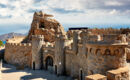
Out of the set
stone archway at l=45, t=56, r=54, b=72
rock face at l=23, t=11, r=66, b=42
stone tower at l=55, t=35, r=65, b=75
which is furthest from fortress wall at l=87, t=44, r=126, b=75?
rock face at l=23, t=11, r=66, b=42

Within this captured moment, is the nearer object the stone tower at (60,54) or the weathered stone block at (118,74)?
the weathered stone block at (118,74)

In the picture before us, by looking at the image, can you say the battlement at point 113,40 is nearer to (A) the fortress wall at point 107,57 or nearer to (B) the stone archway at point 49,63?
(A) the fortress wall at point 107,57

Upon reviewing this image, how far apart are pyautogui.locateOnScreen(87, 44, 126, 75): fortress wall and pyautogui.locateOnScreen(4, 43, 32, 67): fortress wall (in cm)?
1992

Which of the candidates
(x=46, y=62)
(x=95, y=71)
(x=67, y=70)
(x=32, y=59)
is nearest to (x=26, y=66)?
(x=32, y=59)

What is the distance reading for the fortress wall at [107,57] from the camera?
34.9 feet

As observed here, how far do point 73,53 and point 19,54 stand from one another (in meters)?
15.6

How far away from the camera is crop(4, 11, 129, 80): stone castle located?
420 inches

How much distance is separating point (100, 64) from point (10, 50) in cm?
2614

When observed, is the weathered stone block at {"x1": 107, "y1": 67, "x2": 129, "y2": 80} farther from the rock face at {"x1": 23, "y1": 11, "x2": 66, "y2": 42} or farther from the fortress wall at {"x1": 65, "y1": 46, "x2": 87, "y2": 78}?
the rock face at {"x1": 23, "y1": 11, "x2": 66, "y2": 42}

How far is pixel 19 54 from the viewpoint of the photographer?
30234 mm

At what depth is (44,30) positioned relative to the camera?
109 feet

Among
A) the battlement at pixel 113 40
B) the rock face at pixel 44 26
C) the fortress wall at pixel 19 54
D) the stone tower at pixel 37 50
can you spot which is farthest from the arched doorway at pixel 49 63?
the battlement at pixel 113 40

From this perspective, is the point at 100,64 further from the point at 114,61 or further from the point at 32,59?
the point at 32,59

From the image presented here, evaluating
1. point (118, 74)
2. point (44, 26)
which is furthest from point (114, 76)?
point (44, 26)
